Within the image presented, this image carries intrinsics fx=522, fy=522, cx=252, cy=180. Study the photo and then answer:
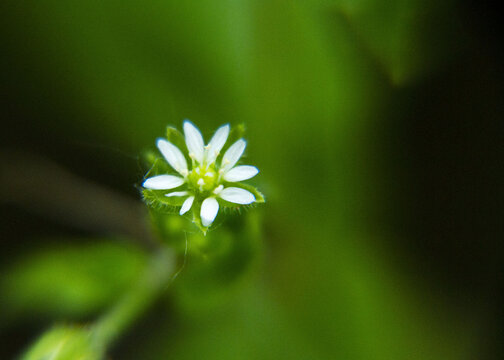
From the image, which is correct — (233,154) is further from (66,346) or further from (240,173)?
(66,346)

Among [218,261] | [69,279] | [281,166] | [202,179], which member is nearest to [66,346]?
[69,279]

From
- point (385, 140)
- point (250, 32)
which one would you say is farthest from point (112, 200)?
point (385, 140)

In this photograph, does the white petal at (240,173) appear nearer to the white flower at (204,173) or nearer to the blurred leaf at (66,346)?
the white flower at (204,173)

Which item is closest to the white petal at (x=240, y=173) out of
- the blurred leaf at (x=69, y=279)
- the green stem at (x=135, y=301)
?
the green stem at (x=135, y=301)

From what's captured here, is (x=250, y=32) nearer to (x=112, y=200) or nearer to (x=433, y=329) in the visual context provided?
(x=112, y=200)

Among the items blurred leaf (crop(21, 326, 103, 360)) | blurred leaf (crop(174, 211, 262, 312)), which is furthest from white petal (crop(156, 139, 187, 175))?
blurred leaf (crop(21, 326, 103, 360))
